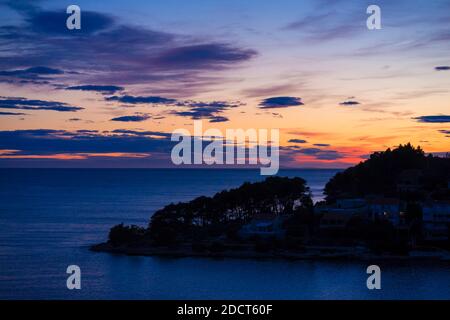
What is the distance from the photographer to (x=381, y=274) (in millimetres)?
18500

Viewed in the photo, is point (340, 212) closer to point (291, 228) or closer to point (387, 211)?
point (387, 211)

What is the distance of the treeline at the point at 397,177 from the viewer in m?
30.5

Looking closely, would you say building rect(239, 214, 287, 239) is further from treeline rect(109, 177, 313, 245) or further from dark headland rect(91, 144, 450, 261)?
treeline rect(109, 177, 313, 245)

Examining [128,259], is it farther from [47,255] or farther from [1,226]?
[1,226]

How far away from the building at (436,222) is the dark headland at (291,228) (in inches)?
1.4

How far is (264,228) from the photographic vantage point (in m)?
23.5

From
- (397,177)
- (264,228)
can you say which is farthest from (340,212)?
(397,177)

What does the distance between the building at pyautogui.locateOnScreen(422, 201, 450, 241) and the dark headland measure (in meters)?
0.04

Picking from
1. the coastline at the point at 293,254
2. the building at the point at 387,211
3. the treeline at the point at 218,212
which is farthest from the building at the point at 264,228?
the building at the point at 387,211

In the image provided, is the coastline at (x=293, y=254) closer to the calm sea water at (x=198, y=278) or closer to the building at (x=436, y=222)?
the calm sea water at (x=198, y=278)

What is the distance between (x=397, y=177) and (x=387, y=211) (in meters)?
9.19
